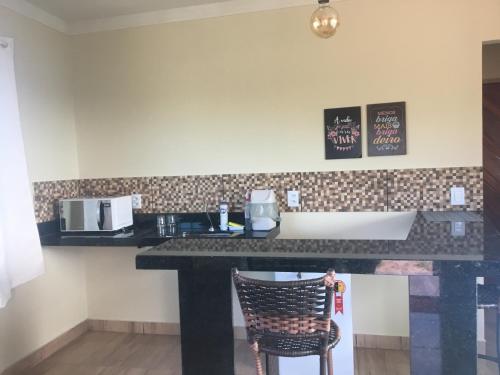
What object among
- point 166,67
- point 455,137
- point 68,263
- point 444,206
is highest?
point 166,67

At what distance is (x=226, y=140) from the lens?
3055mm

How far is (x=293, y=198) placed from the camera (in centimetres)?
293

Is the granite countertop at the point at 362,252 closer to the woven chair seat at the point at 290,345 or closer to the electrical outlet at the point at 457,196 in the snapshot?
the woven chair seat at the point at 290,345

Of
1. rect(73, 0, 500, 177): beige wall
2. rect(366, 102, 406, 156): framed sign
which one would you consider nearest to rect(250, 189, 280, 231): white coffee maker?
rect(73, 0, 500, 177): beige wall

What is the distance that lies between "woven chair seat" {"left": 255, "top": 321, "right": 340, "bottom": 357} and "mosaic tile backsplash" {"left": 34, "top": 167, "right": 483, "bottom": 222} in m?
1.62

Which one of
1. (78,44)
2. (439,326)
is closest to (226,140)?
(78,44)

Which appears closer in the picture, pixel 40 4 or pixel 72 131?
pixel 40 4

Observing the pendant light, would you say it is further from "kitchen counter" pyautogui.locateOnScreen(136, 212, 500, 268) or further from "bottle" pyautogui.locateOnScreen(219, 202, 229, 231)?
"bottle" pyautogui.locateOnScreen(219, 202, 229, 231)

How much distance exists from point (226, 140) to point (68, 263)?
159 centimetres

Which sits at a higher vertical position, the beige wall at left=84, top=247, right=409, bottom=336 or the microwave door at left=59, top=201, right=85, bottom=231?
→ the microwave door at left=59, top=201, right=85, bottom=231

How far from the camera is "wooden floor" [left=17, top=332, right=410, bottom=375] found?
2.67 m

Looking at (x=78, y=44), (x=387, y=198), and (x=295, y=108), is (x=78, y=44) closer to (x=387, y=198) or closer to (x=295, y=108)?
(x=295, y=108)

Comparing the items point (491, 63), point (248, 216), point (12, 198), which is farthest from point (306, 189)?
point (491, 63)

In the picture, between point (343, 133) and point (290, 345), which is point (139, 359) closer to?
point (290, 345)
